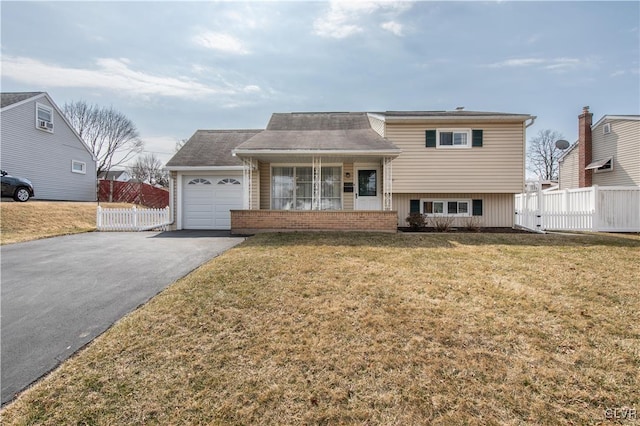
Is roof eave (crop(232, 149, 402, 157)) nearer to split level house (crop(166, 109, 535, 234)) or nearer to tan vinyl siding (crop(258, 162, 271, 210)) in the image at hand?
split level house (crop(166, 109, 535, 234))

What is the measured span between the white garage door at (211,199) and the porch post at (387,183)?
6.11 meters

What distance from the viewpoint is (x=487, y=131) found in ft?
38.3

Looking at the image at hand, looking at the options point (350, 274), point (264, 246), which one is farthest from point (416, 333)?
point (264, 246)

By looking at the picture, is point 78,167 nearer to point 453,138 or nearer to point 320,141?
point 320,141

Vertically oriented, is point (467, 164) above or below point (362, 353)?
above

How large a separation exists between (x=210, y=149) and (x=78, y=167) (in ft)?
45.7

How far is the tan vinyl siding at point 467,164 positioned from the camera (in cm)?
1163

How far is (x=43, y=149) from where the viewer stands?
700 inches

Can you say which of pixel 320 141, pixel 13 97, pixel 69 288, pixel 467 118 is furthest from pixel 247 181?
pixel 13 97

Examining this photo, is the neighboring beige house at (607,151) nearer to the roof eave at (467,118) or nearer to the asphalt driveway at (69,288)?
the roof eave at (467,118)

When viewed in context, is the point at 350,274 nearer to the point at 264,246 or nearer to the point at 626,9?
the point at 264,246

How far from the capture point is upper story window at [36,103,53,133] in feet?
57.3

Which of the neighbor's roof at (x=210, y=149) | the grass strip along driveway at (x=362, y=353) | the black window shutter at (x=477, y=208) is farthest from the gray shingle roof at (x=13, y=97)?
the black window shutter at (x=477, y=208)

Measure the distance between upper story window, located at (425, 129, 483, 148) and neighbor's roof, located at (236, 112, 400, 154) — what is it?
6.77 ft
